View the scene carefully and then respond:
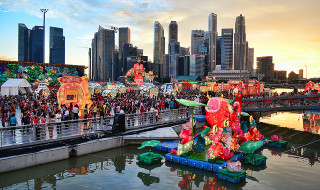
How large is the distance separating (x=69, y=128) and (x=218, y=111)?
977 cm

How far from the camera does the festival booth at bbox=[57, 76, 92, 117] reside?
2228 cm

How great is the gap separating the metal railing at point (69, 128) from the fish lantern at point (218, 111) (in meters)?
6.93

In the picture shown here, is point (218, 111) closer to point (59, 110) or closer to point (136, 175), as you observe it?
point (136, 175)

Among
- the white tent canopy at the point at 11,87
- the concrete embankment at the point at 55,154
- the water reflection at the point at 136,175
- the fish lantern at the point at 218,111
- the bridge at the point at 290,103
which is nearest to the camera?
the water reflection at the point at 136,175

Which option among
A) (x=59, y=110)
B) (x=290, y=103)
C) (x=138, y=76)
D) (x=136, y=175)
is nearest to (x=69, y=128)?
(x=59, y=110)

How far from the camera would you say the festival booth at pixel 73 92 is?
73.1 ft

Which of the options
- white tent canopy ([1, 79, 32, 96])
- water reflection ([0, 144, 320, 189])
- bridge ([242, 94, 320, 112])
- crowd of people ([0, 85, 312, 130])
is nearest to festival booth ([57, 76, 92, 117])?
crowd of people ([0, 85, 312, 130])

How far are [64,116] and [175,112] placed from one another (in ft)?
36.2

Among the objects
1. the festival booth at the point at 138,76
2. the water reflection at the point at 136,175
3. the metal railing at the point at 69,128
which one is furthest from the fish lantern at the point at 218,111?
the festival booth at the point at 138,76

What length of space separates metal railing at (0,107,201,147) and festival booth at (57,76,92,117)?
3257 millimetres

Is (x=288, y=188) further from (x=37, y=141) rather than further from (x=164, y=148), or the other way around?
A: (x=37, y=141)

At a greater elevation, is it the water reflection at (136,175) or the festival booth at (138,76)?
the festival booth at (138,76)

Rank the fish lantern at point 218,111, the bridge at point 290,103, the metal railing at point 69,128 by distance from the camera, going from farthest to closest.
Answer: the bridge at point 290,103, the fish lantern at point 218,111, the metal railing at point 69,128

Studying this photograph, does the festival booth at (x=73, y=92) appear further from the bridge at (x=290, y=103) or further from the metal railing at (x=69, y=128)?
the bridge at (x=290, y=103)
